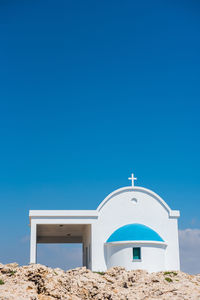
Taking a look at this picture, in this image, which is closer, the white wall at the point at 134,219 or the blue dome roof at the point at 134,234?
the blue dome roof at the point at 134,234

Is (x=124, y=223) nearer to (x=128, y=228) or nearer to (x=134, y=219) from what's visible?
(x=134, y=219)

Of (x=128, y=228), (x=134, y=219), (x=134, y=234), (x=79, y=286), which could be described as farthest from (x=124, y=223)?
(x=79, y=286)

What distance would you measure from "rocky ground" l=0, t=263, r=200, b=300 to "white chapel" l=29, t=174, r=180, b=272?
7241mm

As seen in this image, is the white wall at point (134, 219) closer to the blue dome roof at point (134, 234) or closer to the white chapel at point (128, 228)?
the white chapel at point (128, 228)

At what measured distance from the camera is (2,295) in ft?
45.8

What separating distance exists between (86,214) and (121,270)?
7.44 m

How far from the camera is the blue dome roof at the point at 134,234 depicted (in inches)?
1094

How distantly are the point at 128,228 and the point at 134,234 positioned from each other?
1.04 m

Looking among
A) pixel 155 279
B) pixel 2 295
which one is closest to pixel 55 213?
pixel 155 279

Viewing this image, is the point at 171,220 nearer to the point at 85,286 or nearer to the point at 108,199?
the point at 108,199

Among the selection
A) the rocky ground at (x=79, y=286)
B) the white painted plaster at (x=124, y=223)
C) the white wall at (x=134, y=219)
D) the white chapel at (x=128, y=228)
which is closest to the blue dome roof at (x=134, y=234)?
the white chapel at (x=128, y=228)

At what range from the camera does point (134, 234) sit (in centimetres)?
2797

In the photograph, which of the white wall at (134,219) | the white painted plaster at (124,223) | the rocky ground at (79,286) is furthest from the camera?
the white wall at (134,219)

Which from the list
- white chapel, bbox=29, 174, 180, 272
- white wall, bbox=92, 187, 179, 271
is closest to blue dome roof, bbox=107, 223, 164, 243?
white chapel, bbox=29, 174, 180, 272
